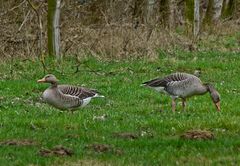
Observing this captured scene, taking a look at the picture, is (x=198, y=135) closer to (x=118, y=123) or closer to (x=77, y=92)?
(x=118, y=123)

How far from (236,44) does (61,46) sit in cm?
915

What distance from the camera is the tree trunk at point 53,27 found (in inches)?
915

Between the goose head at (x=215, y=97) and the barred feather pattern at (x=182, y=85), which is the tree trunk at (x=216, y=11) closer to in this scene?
the barred feather pattern at (x=182, y=85)

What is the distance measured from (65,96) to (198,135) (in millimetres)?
3387

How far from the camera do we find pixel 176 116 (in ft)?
42.7

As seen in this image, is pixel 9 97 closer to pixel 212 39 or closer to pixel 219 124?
pixel 219 124

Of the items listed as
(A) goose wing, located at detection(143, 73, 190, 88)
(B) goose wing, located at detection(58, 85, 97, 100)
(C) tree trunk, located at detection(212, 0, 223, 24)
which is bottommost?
(C) tree trunk, located at detection(212, 0, 223, 24)

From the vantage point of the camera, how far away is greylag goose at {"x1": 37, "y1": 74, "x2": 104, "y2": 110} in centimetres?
1313

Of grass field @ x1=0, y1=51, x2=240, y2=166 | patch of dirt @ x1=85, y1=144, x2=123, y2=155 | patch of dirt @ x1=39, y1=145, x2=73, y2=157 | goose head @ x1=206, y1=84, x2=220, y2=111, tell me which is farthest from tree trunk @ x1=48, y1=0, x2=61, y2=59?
patch of dirt @ x1=39, y1=145, x2=73, y2=157

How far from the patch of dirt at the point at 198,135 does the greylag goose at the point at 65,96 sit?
302 centimetres

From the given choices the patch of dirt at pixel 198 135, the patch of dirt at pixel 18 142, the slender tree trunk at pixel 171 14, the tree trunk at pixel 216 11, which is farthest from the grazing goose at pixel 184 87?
the tree trunk at pixel 216 11

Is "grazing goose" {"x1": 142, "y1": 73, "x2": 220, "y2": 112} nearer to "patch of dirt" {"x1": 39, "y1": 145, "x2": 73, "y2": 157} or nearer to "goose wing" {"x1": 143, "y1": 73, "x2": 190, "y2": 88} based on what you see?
"goose wing" {"x1": 143, "y1": 73, "x2": 190, "y2": 88}

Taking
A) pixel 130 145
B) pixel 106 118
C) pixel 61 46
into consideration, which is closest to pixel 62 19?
pixel 61 46

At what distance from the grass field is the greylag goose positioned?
220mm
